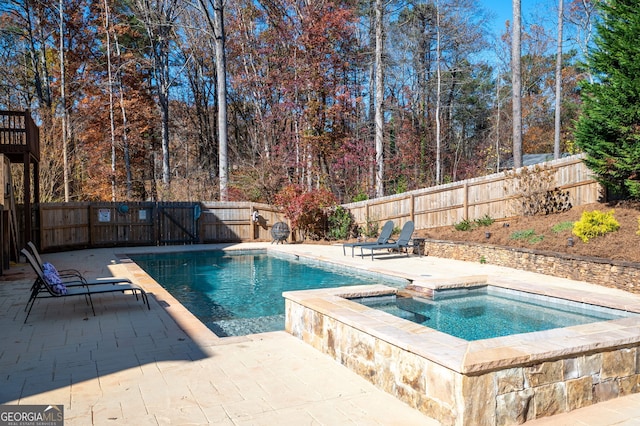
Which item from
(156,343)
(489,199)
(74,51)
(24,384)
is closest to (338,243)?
(489,199)

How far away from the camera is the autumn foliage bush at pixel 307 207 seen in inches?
634

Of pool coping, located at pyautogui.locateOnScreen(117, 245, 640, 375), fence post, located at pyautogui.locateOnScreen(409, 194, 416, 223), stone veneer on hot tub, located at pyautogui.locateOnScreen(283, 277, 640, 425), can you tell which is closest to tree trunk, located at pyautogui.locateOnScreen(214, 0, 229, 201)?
fence post, located at pyautogui.locateOnScreen(409, 194, 416, 223)

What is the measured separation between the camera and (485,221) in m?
12.1

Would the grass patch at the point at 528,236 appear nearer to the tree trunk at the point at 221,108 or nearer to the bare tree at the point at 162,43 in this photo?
the tree trunk at the point at 221,108

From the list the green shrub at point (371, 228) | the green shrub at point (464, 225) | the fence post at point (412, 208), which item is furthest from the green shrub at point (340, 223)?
the green shrub at point (464, 225)

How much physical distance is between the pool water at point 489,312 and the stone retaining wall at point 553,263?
200cm

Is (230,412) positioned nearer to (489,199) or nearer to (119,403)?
(119,403)

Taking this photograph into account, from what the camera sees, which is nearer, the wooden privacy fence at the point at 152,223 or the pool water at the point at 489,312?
the pool water at the point at 489,312

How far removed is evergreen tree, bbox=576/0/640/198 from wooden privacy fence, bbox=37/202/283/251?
11.0 metres

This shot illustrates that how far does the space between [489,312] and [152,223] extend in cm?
1328

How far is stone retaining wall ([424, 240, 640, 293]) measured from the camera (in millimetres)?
7297

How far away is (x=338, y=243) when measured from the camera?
15.6 metres

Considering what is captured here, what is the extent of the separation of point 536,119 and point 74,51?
2476 cm

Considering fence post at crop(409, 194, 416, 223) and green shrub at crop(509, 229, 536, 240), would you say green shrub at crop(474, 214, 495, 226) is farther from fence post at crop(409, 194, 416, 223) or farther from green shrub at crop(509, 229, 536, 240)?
fence post at crop(409, 194, 416, 223)
